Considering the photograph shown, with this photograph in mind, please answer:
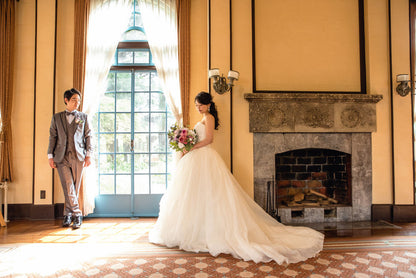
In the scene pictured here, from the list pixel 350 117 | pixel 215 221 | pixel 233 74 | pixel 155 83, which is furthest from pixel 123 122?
pixel 350 117

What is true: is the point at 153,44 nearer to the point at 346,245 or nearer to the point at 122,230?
the point at 122,230

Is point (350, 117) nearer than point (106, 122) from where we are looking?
Yes

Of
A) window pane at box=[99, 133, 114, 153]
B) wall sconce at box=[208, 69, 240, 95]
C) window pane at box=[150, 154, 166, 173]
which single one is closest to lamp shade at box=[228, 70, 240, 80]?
wall sconce at box=[208, 69, 240, 95]

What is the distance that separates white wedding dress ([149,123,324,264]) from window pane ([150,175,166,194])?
121 cm

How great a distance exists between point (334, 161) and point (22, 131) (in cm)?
510

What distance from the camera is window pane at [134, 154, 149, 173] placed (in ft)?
14.6

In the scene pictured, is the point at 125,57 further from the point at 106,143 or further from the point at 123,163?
the point at 123,163

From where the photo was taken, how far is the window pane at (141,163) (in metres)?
4.44

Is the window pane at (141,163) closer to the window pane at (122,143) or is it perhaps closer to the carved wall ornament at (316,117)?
the window pane at (122,143)

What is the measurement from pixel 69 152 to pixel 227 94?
2.44 m

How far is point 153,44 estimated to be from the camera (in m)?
4.29

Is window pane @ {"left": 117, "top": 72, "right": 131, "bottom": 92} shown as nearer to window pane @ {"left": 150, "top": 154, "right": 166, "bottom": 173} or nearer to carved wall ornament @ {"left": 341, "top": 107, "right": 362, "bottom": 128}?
window pane @ {"left": 150, "top": 154, "right": 166, "bottom": 173}

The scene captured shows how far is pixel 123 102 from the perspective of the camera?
4.47 m

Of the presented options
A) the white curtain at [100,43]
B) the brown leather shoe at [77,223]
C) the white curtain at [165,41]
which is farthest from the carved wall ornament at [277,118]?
the brown leather shoe at [77,223]
